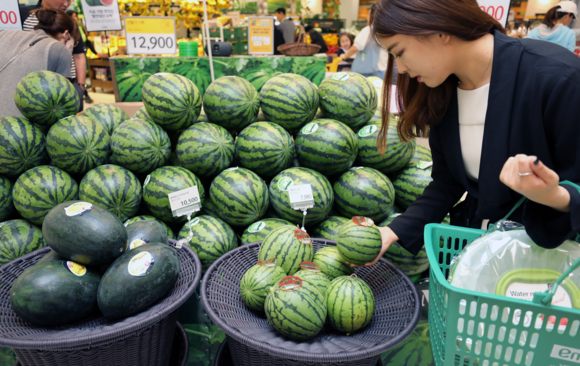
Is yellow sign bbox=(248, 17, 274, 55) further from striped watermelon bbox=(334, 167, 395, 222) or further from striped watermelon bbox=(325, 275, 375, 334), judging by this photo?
striped watermelon bbox=(325, 275, 375, 334)

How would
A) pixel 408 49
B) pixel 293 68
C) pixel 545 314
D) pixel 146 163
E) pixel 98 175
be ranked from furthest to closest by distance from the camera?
1. pixel 293 68
2. pixel 146 163
3. pixel 98 175
4. pixel 408 49
5. pixel 545 314

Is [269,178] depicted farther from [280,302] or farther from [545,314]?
[545,314]

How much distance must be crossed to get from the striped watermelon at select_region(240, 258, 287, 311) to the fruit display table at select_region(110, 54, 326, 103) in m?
3.15

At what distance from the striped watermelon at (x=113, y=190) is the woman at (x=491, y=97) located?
136cm

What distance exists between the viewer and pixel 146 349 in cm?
127

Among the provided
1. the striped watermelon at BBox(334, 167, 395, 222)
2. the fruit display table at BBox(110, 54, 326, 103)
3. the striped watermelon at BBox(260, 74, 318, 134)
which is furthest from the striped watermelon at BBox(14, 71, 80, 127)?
the fruit display table at BBox(110, 54, 326, 103)

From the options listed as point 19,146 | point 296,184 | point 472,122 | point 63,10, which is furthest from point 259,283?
point 63,10

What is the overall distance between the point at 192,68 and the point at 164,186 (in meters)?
2.66

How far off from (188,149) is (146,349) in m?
1.00

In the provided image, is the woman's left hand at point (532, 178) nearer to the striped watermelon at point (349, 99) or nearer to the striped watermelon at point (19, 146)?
the striped watermelon at point (349, 99)

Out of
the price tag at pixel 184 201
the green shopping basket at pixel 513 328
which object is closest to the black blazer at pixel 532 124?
the green shopping basket at pixel 513 328

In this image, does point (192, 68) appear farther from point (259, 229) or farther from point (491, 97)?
point (491, 97)

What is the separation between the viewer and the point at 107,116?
82.3 inches

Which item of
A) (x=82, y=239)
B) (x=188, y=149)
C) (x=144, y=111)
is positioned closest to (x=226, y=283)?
(x=82, y=239)
